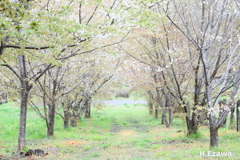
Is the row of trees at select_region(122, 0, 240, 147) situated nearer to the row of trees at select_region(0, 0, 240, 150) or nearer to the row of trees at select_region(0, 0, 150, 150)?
the row of trees at select_region(0, 0, 240, 150)

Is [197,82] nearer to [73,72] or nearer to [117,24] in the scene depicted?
[117,24]

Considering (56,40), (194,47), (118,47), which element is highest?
(118,47)

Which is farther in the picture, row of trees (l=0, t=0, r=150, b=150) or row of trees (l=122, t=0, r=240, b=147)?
row of trees (l=122, t=0, r=240, b=147)

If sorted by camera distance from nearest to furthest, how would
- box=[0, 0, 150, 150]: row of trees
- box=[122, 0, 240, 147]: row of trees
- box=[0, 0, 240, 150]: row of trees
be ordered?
box=[0, 0, 150, 150]: row of trees, box=[0, 0, 240, 150]: row of trees, box=[122, 0, 240, 147]: row of trees

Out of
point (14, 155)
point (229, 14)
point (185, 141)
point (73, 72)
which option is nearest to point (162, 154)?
point (185, 141)

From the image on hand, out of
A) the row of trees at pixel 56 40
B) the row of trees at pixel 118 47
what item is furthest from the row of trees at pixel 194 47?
the row of trees at pixel 56 40

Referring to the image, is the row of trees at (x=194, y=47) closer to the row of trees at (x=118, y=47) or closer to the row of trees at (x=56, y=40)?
the row of trees at (x=118, y=47)

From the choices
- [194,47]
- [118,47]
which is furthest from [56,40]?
[194,47]

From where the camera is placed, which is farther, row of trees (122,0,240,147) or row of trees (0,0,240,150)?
row of trees (122,0,240,147)

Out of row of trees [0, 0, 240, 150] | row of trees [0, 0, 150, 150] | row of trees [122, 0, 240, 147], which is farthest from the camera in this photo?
row of trees [122, 0, 240, 147]

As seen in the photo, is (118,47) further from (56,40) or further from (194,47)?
(56,40)

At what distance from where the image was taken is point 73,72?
12.3m

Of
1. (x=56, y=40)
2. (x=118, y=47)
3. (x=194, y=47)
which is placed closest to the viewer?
(x=56, y=40)

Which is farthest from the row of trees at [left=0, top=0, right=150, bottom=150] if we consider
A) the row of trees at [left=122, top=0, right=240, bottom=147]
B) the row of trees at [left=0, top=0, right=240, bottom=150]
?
the row of trees at [left=122, top=0, right=240, bottom=147]
